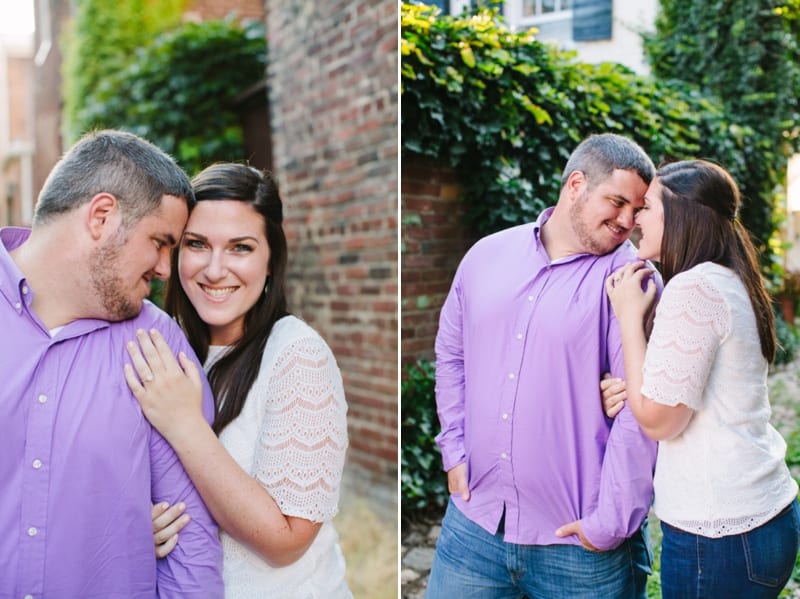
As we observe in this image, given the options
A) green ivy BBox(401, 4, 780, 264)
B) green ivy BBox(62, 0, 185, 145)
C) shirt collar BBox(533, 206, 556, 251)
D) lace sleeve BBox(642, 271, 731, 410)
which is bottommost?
lace sleeve BBox(642, 271, 731, 410)

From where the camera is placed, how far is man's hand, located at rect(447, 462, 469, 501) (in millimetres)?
1675

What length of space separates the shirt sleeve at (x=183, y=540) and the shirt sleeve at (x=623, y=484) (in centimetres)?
72

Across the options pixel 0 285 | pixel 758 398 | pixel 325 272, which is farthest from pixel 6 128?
pixel 758 398

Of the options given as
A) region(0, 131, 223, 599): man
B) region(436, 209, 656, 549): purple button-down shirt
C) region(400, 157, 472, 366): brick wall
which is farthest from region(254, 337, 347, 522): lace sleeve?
region(400, 157, 472, 366): brick wall

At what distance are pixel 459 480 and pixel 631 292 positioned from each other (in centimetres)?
60

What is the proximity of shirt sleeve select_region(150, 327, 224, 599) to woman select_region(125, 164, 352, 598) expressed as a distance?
0.08ft

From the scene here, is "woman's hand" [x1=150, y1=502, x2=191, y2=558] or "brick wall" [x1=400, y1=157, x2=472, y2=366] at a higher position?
"brick wall" [x1=400, y1=157, x2=472, y2=366]

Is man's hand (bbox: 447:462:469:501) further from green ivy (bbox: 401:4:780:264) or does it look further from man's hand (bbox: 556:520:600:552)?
green ivy (bbox: 401:4:780:264)

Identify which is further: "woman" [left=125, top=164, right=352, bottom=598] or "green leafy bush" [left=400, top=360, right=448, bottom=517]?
"green leafy bush" [left=400, top=360, right=448, bottom=517]

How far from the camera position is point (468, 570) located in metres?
1.61

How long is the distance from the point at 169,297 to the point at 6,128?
7.72 metres

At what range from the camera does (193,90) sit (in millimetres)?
4617

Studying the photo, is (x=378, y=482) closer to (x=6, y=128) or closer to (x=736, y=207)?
(x=736, y=207)

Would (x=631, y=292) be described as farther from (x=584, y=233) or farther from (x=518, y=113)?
(x=518, y=113)
